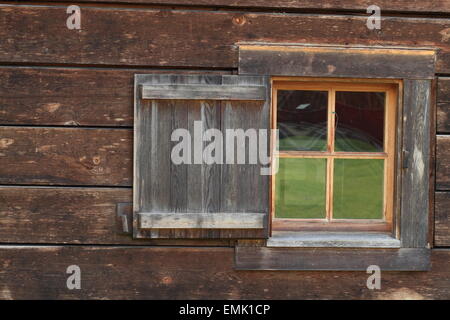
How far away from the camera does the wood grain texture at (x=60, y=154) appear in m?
2.45

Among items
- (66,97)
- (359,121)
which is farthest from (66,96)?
(359,121)

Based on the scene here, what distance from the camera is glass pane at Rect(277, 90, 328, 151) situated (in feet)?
8.45

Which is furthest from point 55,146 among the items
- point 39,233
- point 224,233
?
point 224,233

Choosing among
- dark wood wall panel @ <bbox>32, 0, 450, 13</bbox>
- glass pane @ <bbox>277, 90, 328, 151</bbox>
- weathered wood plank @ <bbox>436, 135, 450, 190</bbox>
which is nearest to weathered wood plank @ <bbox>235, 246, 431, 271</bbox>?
weathered wood plank @ <bbox>436, 135, 450, 190</bbox>

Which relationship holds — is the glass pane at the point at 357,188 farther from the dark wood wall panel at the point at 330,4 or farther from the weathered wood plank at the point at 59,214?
the weathered wood plank at the point at 59,214

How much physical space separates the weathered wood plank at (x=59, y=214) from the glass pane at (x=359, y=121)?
1.12 m

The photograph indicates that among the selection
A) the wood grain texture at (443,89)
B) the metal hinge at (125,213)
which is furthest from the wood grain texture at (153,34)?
the metal hinge at (125,213)

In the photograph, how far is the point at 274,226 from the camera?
2.61m

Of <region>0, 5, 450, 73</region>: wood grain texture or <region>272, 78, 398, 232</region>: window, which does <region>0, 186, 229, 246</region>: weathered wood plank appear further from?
<region>272, 78, 398, 232</region>: window

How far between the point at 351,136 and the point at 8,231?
1.78 metres

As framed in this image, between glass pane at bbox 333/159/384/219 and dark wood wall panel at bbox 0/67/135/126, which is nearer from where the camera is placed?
dark wood wall panel at bbox 0/67/135/126

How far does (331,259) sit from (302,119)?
0.72 m

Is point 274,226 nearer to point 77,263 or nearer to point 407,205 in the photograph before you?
point 407,205

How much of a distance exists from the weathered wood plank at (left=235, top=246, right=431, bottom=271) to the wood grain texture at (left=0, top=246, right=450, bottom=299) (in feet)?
0.15
